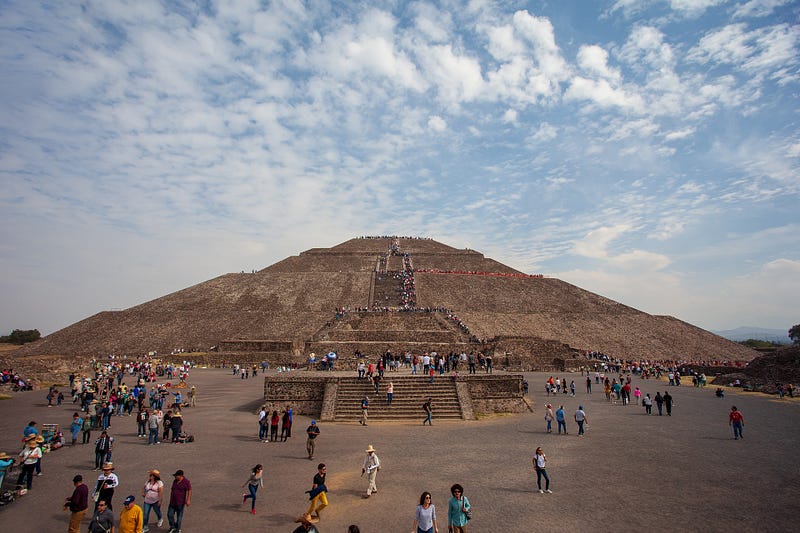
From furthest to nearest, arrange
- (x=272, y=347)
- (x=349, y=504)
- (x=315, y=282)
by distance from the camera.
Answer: (x=315, y=282), (x=272, y=347), (x=349, y=504)

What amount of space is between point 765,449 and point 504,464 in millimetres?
7337

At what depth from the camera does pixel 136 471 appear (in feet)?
33.1

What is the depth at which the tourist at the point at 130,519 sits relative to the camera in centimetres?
593

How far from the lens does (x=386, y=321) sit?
36875 mm

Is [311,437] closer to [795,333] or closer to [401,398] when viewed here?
[401,398]

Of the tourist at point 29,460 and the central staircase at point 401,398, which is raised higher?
the central staircase at point 401,398

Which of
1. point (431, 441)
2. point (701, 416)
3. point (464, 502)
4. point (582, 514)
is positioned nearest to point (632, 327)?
point (701, 416)

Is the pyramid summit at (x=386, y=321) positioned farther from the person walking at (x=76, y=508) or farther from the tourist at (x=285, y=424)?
the person walking at (x=76, y=508)

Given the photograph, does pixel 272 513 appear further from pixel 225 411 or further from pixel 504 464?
pixel 225 411

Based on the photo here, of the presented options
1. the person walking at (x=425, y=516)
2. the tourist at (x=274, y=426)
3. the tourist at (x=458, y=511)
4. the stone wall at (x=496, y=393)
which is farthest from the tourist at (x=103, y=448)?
the stone wall at (x=496, y=393)

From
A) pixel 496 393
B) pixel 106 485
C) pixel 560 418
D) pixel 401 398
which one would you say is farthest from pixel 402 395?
pixel 106 485

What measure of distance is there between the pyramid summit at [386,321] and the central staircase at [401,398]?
11.2m

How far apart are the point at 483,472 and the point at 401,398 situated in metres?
7.26

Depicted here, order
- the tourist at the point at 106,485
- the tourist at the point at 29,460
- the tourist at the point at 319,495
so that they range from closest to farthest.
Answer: the tourist at the point at 106,485, the tourist at the point at 319,495, the tourist at the point at 29,460
